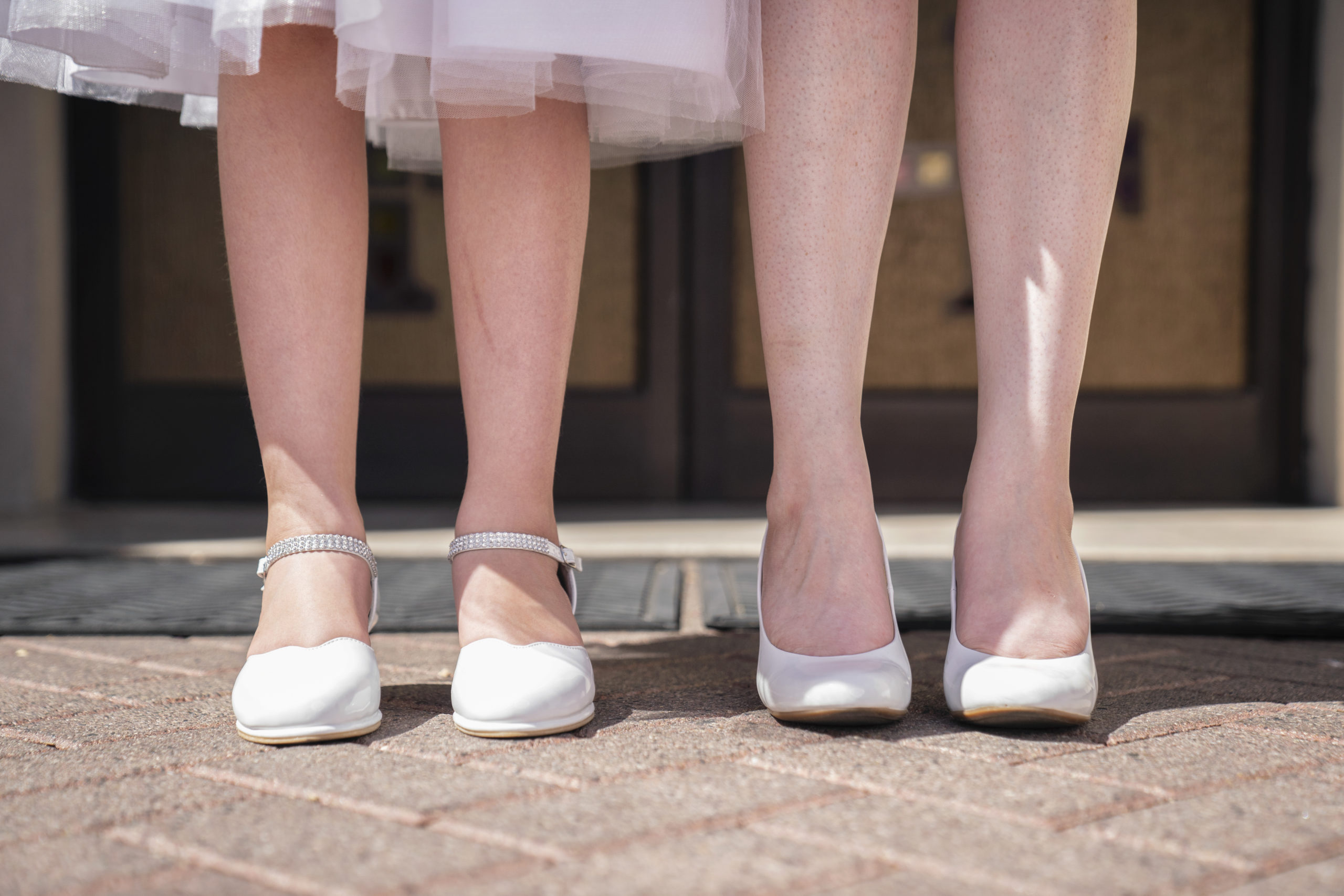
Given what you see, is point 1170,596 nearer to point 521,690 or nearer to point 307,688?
point 521,690

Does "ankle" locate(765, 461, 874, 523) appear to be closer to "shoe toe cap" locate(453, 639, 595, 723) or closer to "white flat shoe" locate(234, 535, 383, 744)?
"shoe toe cap" locate(453, 639, 595, 723)

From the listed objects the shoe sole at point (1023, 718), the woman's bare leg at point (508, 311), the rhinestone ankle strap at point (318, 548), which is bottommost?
the shoe sole at point (1023, 718)

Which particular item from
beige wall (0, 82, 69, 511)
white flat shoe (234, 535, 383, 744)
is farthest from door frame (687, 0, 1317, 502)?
white flat shoe (234, 535, 383, 744)

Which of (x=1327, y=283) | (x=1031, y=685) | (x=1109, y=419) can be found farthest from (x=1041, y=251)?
(x=1327, y=283)

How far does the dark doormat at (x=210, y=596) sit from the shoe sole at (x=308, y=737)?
1.67 feet

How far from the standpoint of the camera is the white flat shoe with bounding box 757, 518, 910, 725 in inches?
34.0

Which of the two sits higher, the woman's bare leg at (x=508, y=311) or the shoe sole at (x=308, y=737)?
the woman's bare leg at (x=508, y=311)

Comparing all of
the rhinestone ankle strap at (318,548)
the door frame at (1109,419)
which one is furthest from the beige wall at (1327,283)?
the rhinestone ankle strap at (318,548)

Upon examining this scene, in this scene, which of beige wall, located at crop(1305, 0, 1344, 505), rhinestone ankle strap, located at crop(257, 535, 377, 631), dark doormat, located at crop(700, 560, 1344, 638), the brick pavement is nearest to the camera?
the brick pavement

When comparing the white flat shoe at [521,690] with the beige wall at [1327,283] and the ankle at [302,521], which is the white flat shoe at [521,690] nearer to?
the ankle at [302,521]

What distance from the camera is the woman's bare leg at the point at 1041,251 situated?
97cm

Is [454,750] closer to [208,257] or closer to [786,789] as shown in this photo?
[786,789]

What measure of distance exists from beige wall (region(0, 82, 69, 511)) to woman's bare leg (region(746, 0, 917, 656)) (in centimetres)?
266

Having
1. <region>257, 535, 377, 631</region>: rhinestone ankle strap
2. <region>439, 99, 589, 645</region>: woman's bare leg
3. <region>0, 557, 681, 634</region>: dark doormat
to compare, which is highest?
<region>439, 99, 589, 645</region>: woman's bare leg
